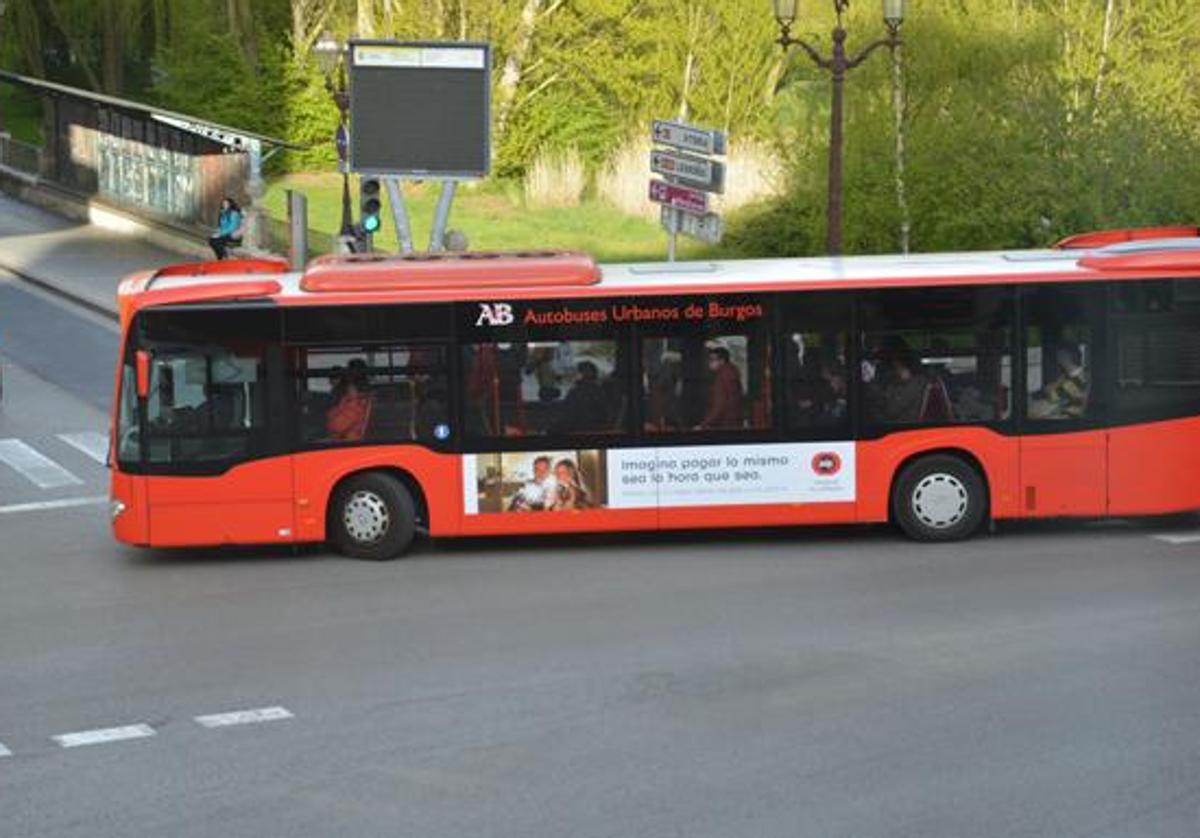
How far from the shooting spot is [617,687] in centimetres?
1262

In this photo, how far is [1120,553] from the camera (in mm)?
17484

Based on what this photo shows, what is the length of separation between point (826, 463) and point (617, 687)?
610cm

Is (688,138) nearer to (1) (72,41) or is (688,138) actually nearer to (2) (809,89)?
(2) (809,89)

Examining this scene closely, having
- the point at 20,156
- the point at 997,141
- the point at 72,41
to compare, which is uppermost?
the point at 72,41

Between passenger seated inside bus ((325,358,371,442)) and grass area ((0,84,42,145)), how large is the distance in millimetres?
51470

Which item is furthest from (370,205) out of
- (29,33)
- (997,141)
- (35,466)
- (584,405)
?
(29,33)

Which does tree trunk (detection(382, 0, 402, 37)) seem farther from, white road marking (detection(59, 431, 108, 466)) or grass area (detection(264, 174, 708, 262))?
white road marking (detection(59, 431, 108, 466))

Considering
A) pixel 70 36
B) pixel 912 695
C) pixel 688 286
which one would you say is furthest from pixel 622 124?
pixel 912 695

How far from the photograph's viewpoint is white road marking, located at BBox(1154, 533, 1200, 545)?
18031 mm

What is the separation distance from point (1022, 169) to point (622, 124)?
18.6m

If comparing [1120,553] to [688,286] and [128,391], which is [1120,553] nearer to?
[688,286]

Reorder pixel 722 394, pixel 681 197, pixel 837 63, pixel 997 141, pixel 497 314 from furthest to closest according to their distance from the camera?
pixel 997 141, pixel 837 63, pixel 681 197, pixel 722 394, pixel 497 314

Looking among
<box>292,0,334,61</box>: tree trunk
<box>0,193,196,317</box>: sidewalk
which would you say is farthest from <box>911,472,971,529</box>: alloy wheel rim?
<box>292,0,334,61</box>: tree trunk

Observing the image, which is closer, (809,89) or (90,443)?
(90,443)
